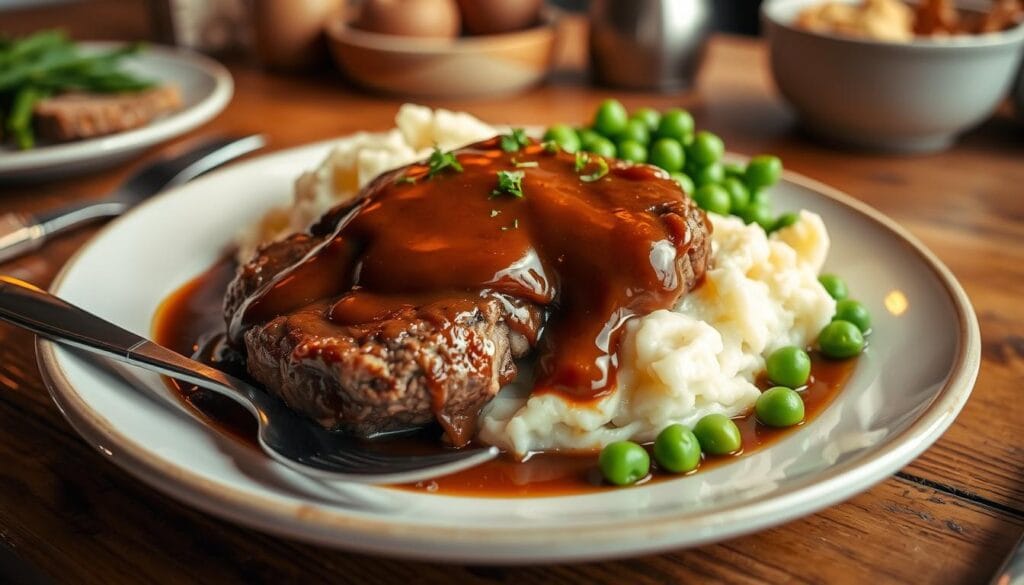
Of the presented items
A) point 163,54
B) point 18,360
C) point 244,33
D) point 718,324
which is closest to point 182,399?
point 18,360

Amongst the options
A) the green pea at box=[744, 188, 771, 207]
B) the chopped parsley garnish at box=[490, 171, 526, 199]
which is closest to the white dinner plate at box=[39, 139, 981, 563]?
the green pea at box=[744, 188, 771, 207]

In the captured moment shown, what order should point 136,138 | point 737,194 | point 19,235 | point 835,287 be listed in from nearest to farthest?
point 835,287 < point 737,194 < point 19,235 < point 136,138

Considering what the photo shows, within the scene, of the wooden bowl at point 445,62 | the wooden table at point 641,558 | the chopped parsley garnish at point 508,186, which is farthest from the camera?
the wooden bowl at point 445,62

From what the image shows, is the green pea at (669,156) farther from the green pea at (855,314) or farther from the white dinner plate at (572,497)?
the green pea at (855,314)

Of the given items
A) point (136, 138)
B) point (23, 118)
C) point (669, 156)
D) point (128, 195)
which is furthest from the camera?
point (23, 118)

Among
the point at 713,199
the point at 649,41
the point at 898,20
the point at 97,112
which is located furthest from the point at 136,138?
the point at 898,20

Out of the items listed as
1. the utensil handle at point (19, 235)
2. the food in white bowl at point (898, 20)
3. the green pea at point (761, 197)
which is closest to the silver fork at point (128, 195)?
the utensil handle at point (19, 235)

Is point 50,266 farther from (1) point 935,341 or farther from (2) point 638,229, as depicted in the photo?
(1) point 935,341

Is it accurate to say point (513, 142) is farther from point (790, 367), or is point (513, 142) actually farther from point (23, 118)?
point (23, 118)
